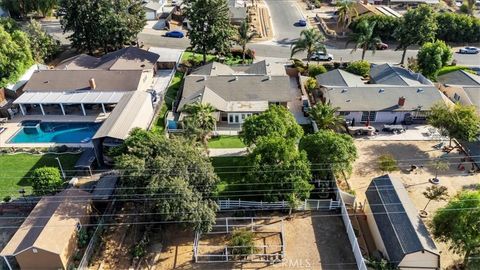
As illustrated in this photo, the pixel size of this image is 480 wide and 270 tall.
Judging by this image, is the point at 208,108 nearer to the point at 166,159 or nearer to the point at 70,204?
the point at 166,159

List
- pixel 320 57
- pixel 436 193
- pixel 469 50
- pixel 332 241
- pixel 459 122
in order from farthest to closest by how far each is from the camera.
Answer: pixel 469 50, pixel 320 57, pixel 459 122, pixel 436 193, pixel 332 241

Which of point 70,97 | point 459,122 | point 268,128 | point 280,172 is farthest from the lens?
point 70,97

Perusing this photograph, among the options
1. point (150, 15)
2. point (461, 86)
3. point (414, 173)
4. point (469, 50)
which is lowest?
point (414, 173)

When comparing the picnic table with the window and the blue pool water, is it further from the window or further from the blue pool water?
the blue pool water

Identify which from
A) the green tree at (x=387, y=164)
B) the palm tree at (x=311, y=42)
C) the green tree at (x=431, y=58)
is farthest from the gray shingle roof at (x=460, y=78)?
the green tree at (x=387, y=164)

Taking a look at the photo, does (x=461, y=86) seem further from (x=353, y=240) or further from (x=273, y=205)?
(x=273, y=205)

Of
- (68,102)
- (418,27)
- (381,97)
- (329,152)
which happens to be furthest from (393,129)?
(68,102)

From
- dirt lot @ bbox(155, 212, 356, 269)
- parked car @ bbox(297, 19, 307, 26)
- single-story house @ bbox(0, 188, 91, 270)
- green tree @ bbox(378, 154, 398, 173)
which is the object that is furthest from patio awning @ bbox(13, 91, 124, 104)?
parked car @ bbox(297, 19, 307, 26)

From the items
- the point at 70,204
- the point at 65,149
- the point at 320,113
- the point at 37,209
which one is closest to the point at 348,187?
the point at 320,113
